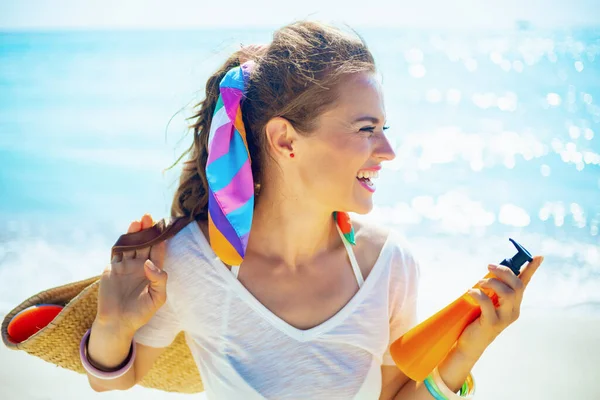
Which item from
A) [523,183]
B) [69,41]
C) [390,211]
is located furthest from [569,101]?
[69,41]

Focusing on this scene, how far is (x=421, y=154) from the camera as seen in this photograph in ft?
17.8

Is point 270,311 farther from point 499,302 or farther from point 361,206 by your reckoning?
point 499,302

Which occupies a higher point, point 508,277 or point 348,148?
point 348,148

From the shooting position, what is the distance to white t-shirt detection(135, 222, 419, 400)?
166 cm

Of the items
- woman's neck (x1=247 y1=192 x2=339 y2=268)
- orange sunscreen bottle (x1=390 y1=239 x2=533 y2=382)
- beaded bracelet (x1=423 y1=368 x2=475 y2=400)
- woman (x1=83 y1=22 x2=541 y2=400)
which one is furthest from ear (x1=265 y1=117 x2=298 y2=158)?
beaded bracelet (x1=423 y1=368 x2=475 y2=400)

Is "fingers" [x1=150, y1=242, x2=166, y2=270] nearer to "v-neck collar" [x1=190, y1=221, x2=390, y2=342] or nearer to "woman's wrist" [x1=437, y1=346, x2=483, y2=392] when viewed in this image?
"v-neck collar" [x1=190, y1=221, x2=390, y2=342]

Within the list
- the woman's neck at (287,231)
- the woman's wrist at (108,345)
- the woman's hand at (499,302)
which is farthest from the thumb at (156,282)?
the woman's hand at (499,302)

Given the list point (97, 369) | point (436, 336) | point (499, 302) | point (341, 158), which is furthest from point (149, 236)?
point (499, 302)

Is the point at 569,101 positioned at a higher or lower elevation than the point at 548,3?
lower

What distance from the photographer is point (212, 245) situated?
64.1 inches

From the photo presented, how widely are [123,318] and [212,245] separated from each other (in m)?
0.27

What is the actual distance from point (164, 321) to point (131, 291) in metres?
0.13

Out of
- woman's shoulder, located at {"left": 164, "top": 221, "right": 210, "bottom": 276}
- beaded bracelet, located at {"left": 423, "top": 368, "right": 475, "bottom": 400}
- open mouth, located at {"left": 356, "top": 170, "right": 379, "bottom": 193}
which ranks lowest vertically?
beaded bracelet, located at {"left": 423, "top": 368, "right": 475, "bottom": 400}

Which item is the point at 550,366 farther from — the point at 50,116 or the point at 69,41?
the point at 69,41
